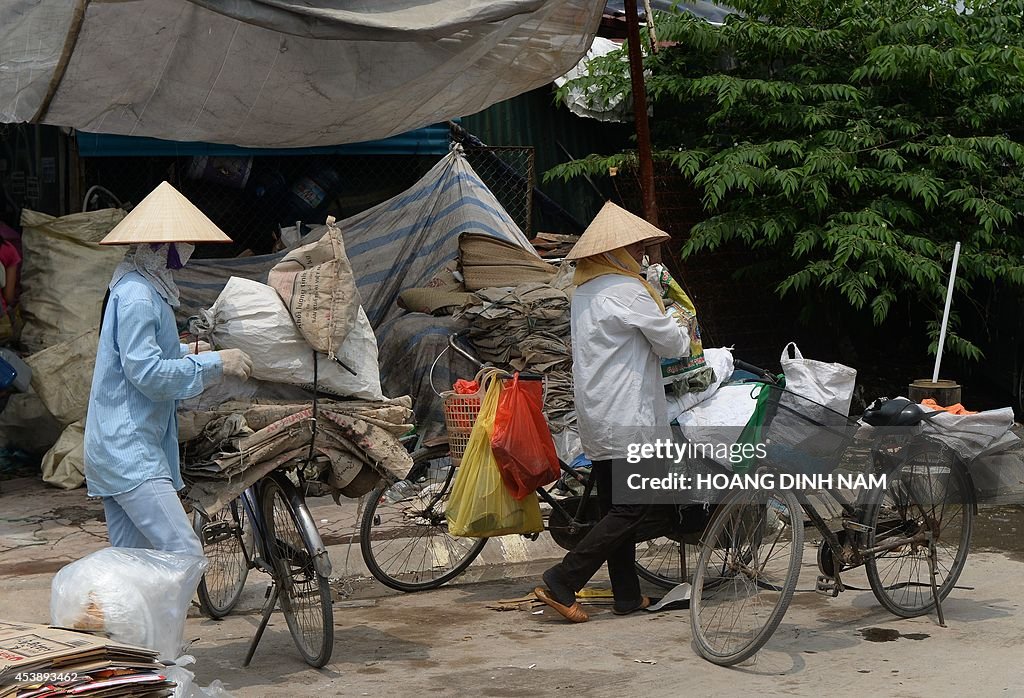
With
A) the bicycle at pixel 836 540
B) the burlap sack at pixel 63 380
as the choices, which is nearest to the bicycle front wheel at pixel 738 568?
the bicycle at pixel 836 540

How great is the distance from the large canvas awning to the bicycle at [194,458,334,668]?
7.69 feet

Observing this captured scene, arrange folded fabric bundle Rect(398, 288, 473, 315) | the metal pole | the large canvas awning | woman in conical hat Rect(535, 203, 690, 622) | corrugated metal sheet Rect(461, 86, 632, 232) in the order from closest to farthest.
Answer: woman in conical hat Rect(535, 203, 690, 622)
the large canvas awning
the metal pole
folded fabric bundle Rect(398, 288, 473, 315)
corrugated metal sheet Rect(461, 86, 632, 232)

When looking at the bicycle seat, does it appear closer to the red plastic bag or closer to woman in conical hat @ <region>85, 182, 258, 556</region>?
the red plastic bag

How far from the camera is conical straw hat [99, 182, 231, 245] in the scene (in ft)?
15.6

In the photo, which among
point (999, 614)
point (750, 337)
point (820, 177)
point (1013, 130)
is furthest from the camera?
point (750, 337)

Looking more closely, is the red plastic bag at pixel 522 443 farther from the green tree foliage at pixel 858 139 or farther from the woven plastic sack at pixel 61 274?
the green tree foliage at pixel 858 139

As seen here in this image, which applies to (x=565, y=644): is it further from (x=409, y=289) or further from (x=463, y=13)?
(x=409, y=289)

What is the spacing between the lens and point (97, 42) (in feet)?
20.5

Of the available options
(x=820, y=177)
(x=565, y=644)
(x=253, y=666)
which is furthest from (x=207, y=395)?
(x=820, y=177)

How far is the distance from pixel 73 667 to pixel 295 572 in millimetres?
1613

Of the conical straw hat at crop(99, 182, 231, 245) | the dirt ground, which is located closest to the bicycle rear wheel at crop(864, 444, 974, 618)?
the dirt ground

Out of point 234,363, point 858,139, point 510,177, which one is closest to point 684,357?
point 234,363

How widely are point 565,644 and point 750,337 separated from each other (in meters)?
6.54

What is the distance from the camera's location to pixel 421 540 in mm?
6641
